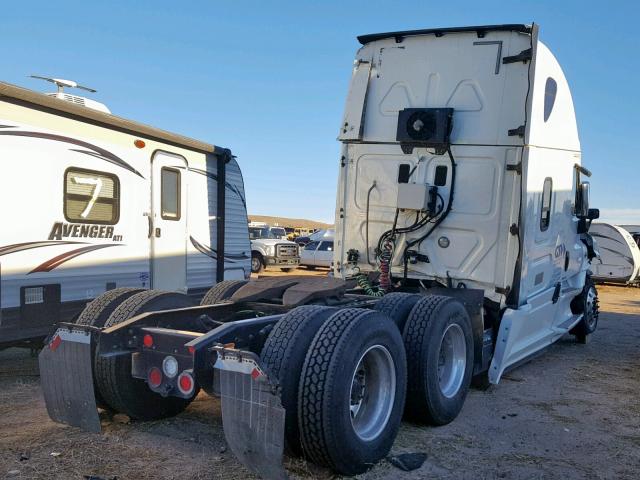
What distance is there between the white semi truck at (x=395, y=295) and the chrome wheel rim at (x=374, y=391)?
14 millimetres

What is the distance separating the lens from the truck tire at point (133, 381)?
4.37m

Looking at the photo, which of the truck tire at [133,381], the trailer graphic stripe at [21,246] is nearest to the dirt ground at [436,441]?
the truck tire at [133,381]

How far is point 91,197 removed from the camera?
6.75 metres

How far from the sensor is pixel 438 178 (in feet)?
21.9

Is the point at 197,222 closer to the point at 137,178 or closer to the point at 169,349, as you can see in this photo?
the point at 137,178

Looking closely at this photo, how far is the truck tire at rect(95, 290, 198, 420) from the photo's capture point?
14.3 feet

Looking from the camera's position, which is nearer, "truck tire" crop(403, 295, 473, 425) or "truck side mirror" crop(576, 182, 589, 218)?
"truck tire" crop(403, 295, 473, 425)

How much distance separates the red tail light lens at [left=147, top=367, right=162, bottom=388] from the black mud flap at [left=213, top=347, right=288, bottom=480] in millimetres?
639

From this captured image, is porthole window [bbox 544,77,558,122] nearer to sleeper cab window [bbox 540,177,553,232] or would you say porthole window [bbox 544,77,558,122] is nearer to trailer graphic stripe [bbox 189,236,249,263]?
sleeper cab window [bbox 540,177,553,232]

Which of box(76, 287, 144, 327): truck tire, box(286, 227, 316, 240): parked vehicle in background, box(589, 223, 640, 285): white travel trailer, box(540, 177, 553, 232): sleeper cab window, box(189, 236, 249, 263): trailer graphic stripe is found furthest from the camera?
box(286, 227, 316, 240): parked vehicle in background

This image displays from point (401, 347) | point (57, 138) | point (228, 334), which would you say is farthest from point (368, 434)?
point (57, 138)

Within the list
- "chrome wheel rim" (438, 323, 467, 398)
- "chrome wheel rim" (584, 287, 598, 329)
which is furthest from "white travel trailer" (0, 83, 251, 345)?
"chrome wheel rim" (584, 287, 598, 329)

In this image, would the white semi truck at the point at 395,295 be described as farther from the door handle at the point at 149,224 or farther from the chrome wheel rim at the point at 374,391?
the door handle at the point at 149,224

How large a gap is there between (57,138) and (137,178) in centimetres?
126
